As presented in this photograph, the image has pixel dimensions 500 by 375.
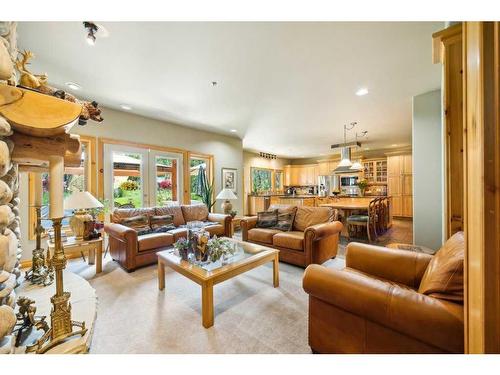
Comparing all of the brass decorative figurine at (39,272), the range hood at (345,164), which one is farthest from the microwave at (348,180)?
the brass decorative figurine at (39,272)

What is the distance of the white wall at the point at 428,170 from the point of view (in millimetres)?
3100

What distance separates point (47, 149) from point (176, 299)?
1.80m

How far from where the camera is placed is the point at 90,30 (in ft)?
5.85

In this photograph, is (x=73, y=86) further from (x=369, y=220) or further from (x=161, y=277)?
(x=369, y=220)

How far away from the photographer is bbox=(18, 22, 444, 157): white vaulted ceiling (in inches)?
72.9

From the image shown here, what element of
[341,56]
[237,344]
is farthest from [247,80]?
[237,344]

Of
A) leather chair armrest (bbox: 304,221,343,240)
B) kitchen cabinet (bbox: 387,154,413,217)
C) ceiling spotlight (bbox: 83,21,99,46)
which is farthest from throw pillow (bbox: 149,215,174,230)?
kitchen cabinet (bbox: 387,154,413,217)

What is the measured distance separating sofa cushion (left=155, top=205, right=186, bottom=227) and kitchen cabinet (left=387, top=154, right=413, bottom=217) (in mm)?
7433

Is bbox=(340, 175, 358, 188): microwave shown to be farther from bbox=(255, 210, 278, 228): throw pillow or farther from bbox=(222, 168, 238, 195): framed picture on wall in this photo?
bbox=(255, 210, 278, 228): throw pillow

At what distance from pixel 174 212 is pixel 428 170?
14.5 ft

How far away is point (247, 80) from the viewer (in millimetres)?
2762

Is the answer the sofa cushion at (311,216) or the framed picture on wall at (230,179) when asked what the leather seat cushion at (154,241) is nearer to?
the sofa cushion at (311,216)
